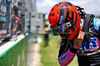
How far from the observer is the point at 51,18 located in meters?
1.78

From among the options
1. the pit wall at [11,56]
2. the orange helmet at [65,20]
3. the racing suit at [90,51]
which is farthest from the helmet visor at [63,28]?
the pit wall at [11,56]

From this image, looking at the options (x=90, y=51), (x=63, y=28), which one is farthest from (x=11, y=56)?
(x=90, y=51)

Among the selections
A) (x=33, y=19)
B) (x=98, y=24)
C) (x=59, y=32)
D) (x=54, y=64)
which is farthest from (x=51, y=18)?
(x=54, y=64)

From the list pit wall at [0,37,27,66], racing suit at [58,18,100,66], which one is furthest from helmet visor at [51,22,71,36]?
pit wall at [0,37,27,66]

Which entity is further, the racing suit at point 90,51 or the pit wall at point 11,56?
the racing suit at point 90,51

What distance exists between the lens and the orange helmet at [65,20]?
174 cm

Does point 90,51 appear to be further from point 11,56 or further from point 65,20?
point 11,56

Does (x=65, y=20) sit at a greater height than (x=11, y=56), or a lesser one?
greater

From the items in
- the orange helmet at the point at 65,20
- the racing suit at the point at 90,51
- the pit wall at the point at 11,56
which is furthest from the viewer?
the racing suit at the point at 90,51

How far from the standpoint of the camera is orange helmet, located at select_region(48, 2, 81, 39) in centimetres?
174

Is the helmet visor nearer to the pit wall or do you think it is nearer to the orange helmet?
the orange helmet

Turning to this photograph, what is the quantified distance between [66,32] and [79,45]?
26cm

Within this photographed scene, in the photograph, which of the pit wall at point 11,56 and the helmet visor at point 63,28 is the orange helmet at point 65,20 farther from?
the pit wall at point 11,56

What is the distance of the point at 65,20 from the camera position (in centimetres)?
175
